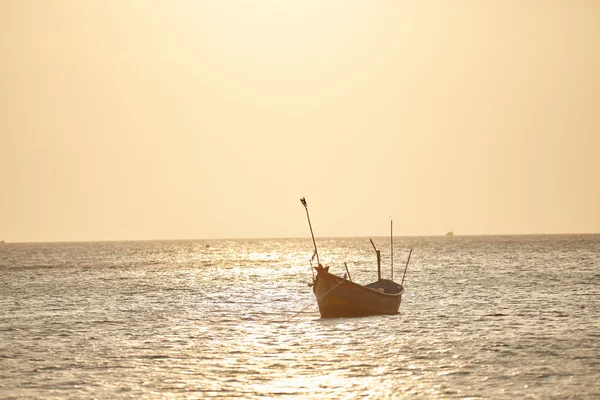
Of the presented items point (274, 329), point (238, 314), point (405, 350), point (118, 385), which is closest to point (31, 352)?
point (118, 385)

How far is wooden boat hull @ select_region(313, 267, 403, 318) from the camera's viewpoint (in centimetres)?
5075

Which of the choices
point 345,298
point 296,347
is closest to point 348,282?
point 345,298

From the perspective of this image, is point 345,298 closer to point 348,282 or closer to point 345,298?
point 345,298

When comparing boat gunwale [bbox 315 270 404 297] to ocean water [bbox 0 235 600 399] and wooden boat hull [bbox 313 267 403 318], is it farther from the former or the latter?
ocean water [bbox 0 235 600 399]

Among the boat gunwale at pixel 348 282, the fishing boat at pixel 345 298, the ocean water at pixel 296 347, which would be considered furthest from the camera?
the fishing boat at pixel 345 298

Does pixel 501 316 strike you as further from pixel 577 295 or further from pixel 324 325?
pixel 577 295

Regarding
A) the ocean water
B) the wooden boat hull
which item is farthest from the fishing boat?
the ocean water

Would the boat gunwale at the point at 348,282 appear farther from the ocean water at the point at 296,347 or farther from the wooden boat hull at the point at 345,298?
the ocean water at the point at 296,347

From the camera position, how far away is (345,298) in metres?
Result: 51.5

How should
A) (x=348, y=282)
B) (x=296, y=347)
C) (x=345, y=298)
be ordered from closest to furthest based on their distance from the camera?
(x=296, y=347)
(x=348, y=282)
(x=345, y=298)

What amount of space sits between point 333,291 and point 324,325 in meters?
3.37

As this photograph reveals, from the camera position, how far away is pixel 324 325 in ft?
158

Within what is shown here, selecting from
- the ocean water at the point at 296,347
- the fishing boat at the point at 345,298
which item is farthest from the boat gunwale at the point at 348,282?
the ocean water at the point at 296,347

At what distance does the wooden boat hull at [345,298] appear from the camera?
50.8m
